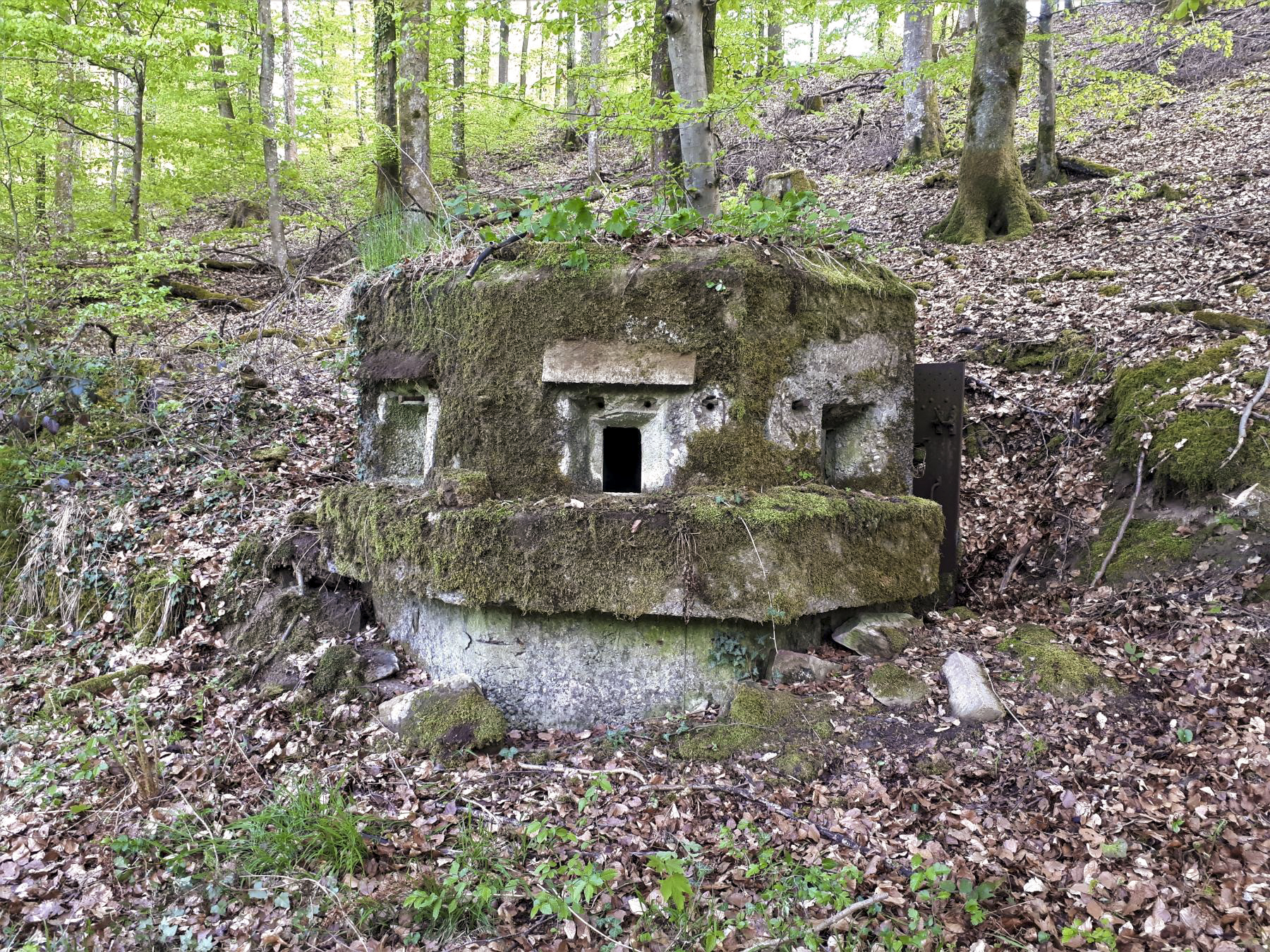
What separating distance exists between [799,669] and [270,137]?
11695mm

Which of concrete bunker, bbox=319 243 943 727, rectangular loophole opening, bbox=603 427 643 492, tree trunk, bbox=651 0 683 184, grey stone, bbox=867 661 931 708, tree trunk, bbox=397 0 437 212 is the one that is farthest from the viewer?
tree trunk, bbox=397 0 437 212

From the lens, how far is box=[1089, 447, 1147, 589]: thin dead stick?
470 cm

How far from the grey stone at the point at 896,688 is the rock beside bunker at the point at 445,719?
2.05m

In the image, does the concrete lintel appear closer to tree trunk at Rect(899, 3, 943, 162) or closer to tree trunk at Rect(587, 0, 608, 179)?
tree trunk at Rect(587, 0, 608, 179)

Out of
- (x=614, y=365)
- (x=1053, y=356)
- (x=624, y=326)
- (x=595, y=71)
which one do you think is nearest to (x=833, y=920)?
(x=614, y=365)

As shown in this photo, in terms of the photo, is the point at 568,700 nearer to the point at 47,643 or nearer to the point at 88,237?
the point at 47,643

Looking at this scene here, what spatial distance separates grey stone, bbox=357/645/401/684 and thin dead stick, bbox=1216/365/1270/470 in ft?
17.3

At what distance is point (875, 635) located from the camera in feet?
14.2

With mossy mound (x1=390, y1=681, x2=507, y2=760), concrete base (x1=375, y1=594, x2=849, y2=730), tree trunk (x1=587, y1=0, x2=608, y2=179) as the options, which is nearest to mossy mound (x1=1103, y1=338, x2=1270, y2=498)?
concrete base (x1=375, y1=594, x2=849, y2=730)

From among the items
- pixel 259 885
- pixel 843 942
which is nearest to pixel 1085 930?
pixel 843 942

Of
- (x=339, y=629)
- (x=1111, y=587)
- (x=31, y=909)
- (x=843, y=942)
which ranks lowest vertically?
(x=31, y=909)

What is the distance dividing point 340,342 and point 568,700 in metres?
6.68

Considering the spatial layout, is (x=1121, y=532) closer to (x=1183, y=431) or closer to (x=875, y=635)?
(x=1183, y=431)

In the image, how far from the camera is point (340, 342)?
30.4ft
